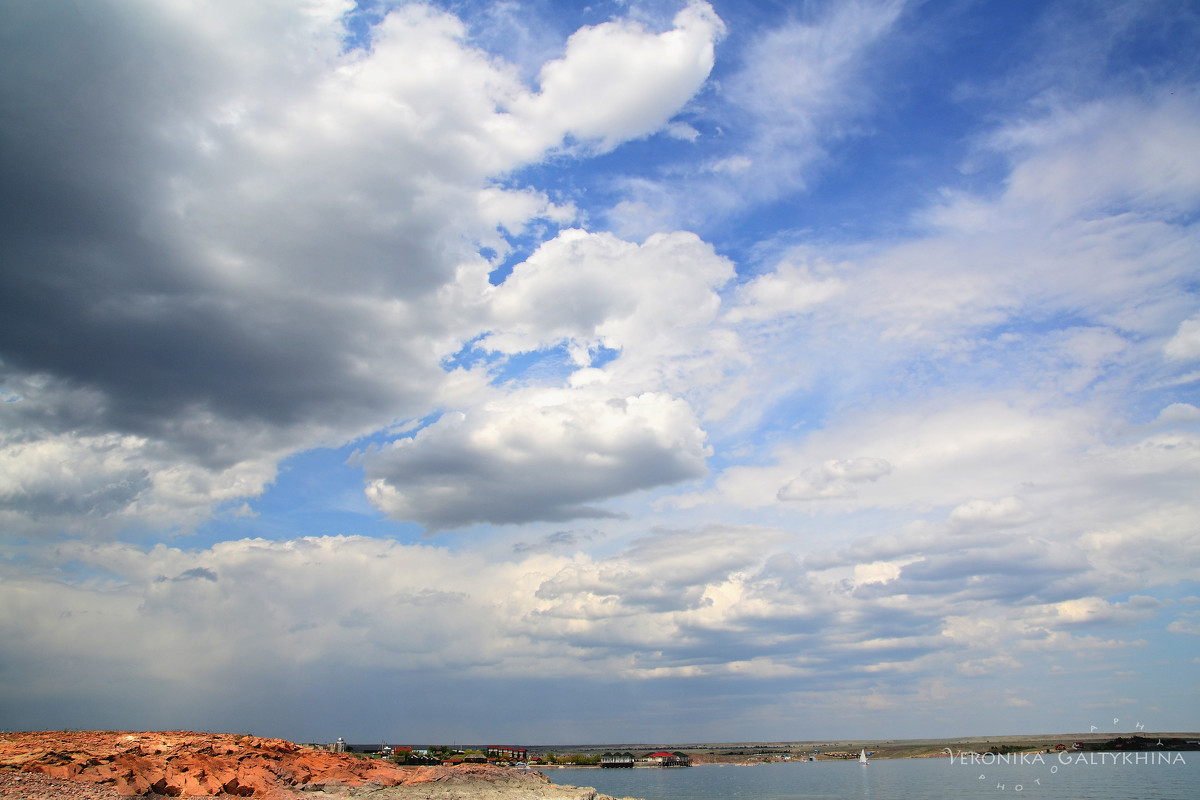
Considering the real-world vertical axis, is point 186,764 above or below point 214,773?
above

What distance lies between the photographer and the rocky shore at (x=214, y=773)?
34656 mm

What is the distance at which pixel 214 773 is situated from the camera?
42.0 meters

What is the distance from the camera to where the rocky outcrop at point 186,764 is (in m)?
36.4

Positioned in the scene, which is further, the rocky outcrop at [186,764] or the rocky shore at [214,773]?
the rocky outcrop at [186,764]

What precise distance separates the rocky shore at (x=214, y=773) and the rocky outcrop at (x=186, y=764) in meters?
0.05

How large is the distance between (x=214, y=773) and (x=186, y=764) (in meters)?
1.84

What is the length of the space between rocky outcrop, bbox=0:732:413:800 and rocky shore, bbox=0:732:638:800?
0.05 m

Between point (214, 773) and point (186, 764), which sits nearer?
point (214, 773)

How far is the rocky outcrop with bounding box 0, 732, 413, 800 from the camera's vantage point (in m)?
36.4

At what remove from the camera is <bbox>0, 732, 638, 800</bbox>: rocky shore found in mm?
34656

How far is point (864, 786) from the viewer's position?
127688 millimetres

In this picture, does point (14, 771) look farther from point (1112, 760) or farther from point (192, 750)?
point (1112, 760)

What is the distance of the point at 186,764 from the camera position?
138 ft

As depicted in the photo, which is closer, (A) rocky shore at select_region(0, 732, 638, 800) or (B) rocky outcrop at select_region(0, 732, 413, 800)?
(A) rocky shore at select_region(0, 732, 638, 800)
